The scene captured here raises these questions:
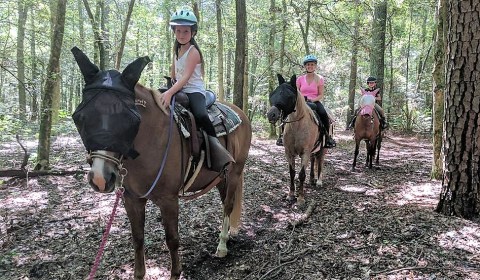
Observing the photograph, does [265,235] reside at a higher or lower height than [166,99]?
lower

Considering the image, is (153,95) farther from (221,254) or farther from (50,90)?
(50,90)

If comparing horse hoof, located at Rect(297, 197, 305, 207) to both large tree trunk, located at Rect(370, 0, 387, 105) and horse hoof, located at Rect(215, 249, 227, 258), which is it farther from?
large tree trunk, located at Rect(370, 0, 387, 105)

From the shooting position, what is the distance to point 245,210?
21.3ft

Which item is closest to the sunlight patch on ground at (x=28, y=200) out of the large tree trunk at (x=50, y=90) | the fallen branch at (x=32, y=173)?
the fallen branch at (x=32, y=173)

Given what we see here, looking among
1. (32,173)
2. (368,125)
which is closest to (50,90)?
(32,173)

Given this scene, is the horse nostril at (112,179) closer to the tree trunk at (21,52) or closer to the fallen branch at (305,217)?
the fallen branch at (305,217)

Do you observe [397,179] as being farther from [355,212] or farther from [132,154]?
[132,154]

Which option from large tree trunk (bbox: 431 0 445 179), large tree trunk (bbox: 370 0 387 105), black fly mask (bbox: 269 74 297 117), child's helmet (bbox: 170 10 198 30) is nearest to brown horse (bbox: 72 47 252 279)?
child's helmet (bbox: 170 10 198 30)

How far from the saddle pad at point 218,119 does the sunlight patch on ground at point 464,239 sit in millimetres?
2937

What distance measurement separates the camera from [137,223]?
3.67 metres

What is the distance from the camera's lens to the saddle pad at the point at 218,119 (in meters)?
3.68

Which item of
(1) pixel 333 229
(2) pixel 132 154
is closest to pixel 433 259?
(1) pixel 333 229

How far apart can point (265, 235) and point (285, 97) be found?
269cm

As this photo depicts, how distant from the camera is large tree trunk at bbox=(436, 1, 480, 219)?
462 centimetres
